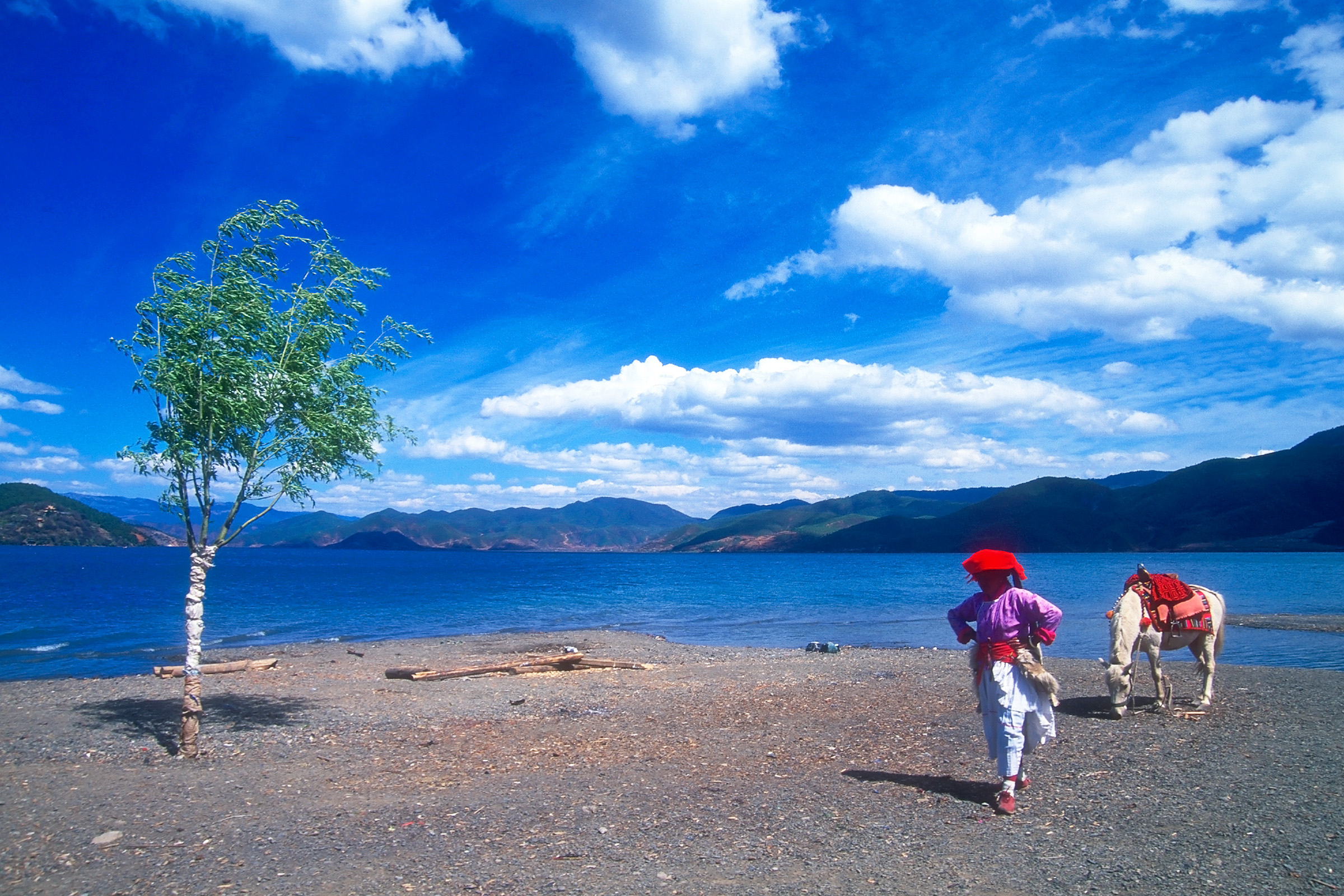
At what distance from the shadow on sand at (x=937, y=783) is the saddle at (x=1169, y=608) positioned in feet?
19.4

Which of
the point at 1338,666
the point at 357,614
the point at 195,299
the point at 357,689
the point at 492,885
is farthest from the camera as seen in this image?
the point at 357,614

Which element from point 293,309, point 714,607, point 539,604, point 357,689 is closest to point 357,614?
point 539,604

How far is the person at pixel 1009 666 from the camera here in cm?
721

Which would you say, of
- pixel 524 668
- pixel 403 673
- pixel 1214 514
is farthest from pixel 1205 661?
pixel 1214 514

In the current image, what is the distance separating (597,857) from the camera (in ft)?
20.5

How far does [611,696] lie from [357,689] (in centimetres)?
600

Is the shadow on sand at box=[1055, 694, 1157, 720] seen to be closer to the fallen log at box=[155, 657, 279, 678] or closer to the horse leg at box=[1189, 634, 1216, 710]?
the horse leg at box=[1189, 634, 1216, 710]

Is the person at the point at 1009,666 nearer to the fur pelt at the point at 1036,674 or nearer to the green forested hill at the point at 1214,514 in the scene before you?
the fur pelt at the point at 1036,674

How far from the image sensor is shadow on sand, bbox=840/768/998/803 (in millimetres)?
7820

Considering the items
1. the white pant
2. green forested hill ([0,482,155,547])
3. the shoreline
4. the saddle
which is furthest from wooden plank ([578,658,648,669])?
green forested hill ([0,482,155,547])

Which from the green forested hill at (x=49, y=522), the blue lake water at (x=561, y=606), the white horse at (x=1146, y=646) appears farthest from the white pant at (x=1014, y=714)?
the green forested hill at (x=49, y=522)

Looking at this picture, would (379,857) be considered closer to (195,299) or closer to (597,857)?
(597,857)

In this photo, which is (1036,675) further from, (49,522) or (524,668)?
(49,522)

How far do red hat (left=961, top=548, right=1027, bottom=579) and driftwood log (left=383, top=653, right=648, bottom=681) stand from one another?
14211 millimetres
